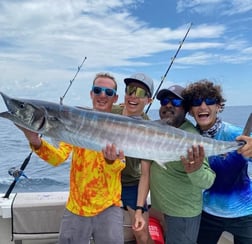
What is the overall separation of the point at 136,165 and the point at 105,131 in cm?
75

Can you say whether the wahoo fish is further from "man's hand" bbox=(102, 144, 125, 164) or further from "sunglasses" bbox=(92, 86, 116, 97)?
"sunglasses" bbox=(92, 86, 116, 97)

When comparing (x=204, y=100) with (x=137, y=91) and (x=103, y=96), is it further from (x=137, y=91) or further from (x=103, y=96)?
(x=103, y=96)

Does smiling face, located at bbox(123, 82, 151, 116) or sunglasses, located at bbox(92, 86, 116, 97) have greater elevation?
sunglasses, located at bbox(92, 86, 116, 97)

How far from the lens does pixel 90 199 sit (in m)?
2.34

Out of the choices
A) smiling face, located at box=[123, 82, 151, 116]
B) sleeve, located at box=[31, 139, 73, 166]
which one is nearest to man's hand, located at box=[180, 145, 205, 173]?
smiling face, located at box=[123, 82, 151, 116]

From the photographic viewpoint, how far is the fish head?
203 cm

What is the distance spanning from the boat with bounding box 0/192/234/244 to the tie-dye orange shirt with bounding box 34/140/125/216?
0.86m

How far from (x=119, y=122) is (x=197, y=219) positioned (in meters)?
0.91

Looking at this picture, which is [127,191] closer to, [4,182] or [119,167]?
[119,167]

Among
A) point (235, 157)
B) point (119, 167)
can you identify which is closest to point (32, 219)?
point (119, 167)

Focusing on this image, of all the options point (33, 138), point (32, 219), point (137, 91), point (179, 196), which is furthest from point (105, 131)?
point (32, 219)

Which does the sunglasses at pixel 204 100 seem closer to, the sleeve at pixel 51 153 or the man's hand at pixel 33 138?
the sleeve at pixel 51 153

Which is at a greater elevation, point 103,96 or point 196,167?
point 103,96

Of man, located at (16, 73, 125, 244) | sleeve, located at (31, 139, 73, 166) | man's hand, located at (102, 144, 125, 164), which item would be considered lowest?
man, located at (16, 73, 125, 244)
